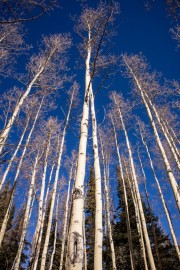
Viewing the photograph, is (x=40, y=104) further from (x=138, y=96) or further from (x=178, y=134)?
(x=178, y=134)

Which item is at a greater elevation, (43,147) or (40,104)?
(40,104)

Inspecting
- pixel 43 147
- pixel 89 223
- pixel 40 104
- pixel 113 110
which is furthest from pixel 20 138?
pixel 89 223

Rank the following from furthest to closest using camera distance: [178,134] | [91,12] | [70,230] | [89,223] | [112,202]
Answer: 1. [89,223]
2. [112,202]
3. [178,134]
4. [91,12]
5. [70,230]

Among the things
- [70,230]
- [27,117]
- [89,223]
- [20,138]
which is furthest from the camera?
[89,223]

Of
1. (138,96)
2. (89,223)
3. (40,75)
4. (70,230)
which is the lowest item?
(70,230)

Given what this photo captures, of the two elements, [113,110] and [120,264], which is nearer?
[120,264]

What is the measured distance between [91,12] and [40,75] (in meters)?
3.63

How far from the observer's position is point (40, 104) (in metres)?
11.2

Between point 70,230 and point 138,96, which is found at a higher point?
point 138,96

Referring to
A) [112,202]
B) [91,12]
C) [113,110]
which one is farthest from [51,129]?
[112,202]

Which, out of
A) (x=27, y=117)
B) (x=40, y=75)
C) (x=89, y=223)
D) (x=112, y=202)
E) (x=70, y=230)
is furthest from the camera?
(x=89, y=223)

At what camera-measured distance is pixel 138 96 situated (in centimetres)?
1048

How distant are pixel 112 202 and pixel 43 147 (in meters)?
7.28

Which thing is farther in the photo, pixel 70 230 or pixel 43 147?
pixel 43 147
